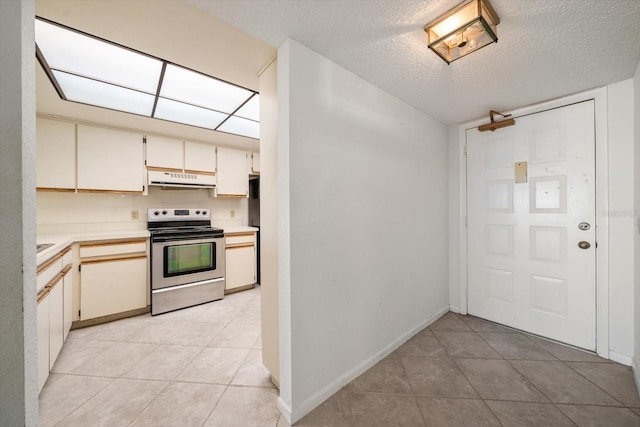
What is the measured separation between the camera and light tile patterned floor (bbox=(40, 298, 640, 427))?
4.56ft

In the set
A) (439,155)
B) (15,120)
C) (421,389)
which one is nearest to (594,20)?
(439,155)

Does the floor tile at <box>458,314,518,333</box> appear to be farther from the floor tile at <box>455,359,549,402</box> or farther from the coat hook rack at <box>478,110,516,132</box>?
the coat hook rack at <box>478,110,516,132</box>

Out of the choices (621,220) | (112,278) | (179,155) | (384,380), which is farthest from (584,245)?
(112,278)

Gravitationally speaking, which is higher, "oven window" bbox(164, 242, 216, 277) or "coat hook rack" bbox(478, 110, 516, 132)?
"coat hook rack" bbox(478, 110, 516, 132)

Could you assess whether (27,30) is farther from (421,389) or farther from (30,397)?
(421,389)

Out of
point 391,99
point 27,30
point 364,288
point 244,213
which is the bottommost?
point 364,288

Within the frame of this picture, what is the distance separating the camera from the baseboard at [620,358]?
71.6 inches

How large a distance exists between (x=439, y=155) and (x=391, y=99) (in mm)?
1023

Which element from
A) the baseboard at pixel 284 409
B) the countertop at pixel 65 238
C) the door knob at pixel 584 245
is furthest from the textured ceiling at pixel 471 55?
the baseboard at pixel 284 409

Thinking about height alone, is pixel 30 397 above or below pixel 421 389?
above

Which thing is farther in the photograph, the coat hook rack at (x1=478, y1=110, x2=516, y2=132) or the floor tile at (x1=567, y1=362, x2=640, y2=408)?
the coat hook rack at (x1=478, y1=110, x2=516, y2=132)

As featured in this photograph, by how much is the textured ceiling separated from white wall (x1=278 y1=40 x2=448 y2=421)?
0.15m

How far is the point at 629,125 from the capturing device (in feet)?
6.06

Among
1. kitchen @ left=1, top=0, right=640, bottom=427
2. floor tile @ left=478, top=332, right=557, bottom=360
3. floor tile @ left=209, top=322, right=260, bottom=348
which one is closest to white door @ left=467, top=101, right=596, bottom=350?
floor tile @ left=478, top=332, right=557, bottom=360
